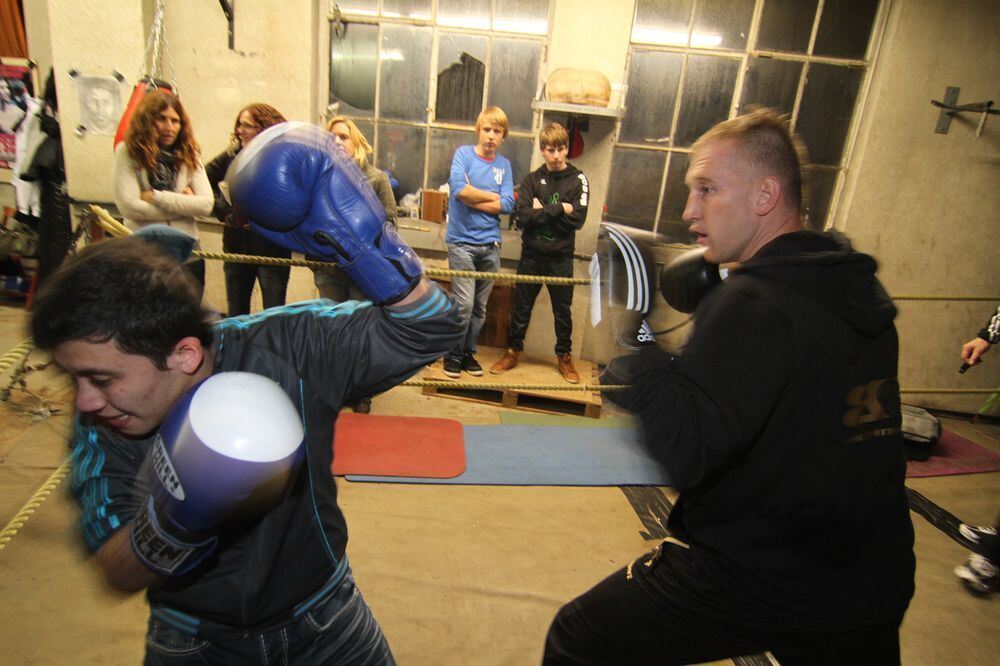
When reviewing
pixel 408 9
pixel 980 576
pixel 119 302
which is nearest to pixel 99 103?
pixel 408 9

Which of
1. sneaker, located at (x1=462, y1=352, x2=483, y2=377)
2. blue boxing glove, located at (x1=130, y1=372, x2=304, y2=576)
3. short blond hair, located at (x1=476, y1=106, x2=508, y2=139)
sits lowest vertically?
sneaker, located at (x1=462, y1=352, x2=483, y2=377)

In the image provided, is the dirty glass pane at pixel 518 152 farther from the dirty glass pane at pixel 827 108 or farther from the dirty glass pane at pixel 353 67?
the dirty glass pane at pixel 827 108

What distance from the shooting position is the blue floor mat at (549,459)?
9.59 feet

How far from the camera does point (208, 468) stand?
76 centimetres

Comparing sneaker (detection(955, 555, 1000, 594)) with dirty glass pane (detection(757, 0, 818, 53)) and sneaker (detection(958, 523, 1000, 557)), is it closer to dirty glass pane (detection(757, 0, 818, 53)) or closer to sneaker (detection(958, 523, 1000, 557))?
sneaker (detection(958, 523, 1000, 557))

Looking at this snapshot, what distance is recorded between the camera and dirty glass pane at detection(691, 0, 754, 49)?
4.31m

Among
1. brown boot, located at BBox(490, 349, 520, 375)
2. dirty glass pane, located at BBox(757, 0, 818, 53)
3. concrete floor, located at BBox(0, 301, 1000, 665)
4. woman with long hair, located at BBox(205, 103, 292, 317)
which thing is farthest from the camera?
dirty glass pane, located at BBox(757, 0, 818, 53)

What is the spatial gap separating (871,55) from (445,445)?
4473mm

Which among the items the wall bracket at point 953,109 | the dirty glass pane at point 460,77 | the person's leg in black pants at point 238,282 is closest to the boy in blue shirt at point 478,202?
the dirty glass pane at point 460,77

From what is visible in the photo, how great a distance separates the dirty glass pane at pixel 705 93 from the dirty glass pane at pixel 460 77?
1.67 metres

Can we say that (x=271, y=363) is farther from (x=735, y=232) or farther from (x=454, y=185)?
(x=454, y=185)

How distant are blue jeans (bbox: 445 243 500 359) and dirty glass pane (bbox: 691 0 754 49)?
2386mm

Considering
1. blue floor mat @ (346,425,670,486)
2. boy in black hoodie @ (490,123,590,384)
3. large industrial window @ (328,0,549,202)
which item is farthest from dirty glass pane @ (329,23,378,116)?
blue floor mat @ (346,425,670,486)

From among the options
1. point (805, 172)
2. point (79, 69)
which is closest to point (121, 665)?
point (805, 172)
